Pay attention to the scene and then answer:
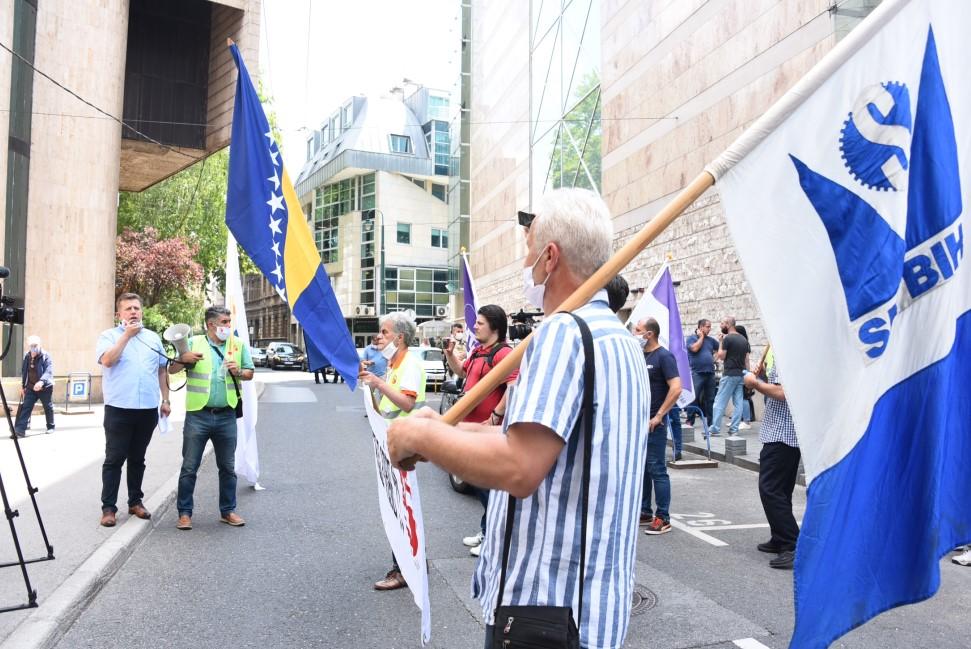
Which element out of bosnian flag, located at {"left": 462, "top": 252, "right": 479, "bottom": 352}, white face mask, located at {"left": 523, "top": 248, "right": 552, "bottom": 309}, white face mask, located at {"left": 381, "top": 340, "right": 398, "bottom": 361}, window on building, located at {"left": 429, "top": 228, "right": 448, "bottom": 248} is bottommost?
white face mask, located at {"left": 381, "top": 340, "right": 398, "bottom": 361}

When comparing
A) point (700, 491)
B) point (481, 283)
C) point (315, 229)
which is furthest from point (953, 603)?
point (315, 229)

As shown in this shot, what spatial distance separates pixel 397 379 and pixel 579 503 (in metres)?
3.72

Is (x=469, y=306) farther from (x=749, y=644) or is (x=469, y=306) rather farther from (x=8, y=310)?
(x=749, y=644)

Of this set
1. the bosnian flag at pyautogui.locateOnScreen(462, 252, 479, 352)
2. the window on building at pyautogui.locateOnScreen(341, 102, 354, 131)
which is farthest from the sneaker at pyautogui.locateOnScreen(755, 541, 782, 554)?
the window on building at pyautogui.locateOnScreen(341, 102, 354, 131)

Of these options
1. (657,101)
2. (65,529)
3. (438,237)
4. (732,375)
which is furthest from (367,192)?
(65,529)

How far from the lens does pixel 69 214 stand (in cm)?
1662

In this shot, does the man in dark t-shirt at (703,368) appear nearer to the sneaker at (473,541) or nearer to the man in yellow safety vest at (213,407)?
the sneaker at (473,541)

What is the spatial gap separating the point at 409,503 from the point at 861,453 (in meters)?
1.47

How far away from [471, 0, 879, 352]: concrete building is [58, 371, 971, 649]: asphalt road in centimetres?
836

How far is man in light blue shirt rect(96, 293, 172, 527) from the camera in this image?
642 cm

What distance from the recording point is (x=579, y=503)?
71.4 inches

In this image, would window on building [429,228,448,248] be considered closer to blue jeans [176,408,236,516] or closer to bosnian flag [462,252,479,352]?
bosnian flag [462,252,479,352]

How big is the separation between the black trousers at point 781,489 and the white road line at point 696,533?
0.61 m

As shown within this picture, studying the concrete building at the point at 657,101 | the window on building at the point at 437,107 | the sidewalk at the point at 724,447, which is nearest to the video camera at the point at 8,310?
the sidewalk at the point at 724,447
